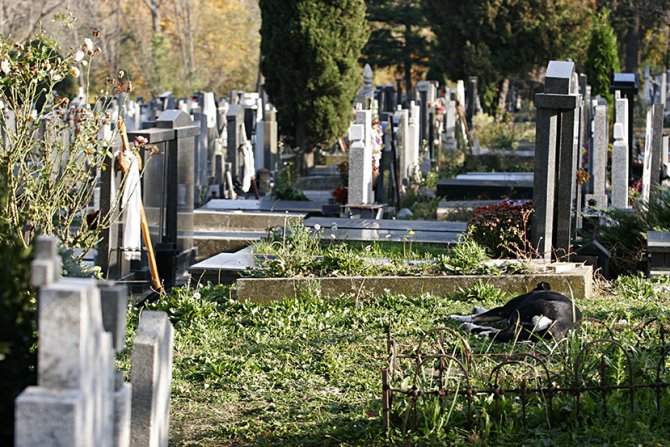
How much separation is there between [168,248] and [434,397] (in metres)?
6.25

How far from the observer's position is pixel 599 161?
51.3 ft

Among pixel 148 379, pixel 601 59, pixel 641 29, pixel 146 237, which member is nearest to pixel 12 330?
pixel 148 379

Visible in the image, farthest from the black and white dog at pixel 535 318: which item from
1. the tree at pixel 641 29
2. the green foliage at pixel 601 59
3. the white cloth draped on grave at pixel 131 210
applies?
the tree at pixel 641 29

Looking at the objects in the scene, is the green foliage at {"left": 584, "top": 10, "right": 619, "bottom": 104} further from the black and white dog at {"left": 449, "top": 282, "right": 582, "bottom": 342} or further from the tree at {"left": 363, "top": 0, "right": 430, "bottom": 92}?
the black and white dog at {"left": 449, "top": 282, "right": 582, "bottom": 342}

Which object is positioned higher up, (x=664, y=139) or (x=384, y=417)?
(x=664, y=139)

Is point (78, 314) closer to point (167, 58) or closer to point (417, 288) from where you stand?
A: point (417, 288)

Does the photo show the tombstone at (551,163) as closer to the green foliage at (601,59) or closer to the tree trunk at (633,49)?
the green foliage at (601,59)

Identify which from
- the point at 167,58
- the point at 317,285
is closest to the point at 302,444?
the point at 317,285

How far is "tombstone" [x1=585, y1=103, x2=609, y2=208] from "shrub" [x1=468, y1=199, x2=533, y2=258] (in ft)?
16.1

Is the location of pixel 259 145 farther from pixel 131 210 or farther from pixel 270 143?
pixel 131 210

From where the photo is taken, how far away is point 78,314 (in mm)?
3766

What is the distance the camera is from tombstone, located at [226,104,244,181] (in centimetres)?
2038

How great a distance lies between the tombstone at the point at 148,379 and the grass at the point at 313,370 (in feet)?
3.22

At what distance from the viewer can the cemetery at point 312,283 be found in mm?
4398
